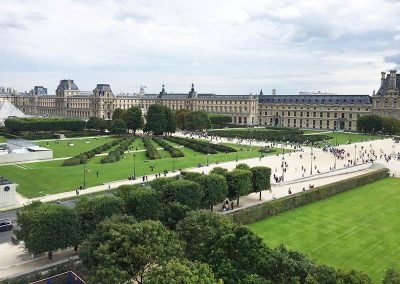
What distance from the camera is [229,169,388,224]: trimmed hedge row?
36.8 m

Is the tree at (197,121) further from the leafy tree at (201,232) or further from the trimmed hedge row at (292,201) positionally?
the leafy tree at (201,232)

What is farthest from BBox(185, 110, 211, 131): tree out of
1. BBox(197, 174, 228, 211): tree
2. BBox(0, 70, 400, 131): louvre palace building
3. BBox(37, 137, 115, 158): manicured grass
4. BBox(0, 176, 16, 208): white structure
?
BBox(197, 174, 228, 211): tree

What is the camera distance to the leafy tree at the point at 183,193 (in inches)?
1375

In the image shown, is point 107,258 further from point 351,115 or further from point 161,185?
point 351,115

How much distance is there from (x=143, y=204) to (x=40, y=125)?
90626 mm

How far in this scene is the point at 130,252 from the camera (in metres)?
20.9

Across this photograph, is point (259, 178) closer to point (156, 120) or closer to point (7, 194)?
point (7, 194)

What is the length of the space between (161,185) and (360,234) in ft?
59.4

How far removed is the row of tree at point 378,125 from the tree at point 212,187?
305 feet

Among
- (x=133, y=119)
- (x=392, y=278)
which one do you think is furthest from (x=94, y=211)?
(x=133, y=119)

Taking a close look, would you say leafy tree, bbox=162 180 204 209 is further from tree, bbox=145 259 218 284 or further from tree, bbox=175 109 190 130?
tree, bbox=175 109 190 130

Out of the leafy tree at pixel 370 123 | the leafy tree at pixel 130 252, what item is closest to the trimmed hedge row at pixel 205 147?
the leafy tree at pixel 370 123

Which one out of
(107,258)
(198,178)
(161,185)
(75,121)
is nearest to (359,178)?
(198,178)

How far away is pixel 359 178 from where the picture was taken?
53812 mm
